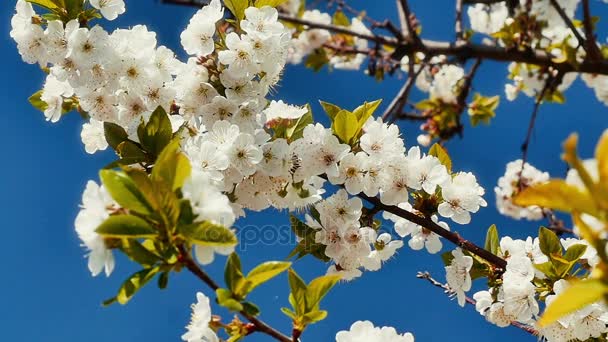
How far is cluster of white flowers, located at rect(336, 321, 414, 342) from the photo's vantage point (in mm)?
1355

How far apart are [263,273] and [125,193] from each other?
278mm

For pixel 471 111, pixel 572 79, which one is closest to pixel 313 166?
pixel 471 111

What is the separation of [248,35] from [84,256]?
30.6 inches

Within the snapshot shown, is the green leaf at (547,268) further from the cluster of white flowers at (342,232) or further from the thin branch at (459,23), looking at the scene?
the thin branch at (459,23)

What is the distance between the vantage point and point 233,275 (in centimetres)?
105

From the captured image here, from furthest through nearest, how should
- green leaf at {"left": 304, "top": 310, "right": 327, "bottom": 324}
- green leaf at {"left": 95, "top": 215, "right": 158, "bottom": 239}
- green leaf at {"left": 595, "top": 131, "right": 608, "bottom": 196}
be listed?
green leaf at {"left": 304, "top": 310, "right": 327, "bottom": 324}, green leaf at {"left": 95, "top": 215, "right": 158, "bottom": 239}, green leaf at {"left": 595, "top": 131, "right": 608, "bottom": 196}

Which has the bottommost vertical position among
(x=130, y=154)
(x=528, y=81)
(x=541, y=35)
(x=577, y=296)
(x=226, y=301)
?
(x=577, y=296)

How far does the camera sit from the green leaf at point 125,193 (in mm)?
989

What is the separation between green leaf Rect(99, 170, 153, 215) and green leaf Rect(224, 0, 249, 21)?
0.86 meters

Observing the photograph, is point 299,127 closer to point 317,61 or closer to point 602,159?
point 602,159

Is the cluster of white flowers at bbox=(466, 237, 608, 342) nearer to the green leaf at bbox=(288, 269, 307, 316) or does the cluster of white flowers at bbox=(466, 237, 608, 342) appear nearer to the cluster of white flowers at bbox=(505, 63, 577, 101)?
the green leaf at bbox=(288, 269, 307, 316)

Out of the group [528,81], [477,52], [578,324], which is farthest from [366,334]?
[528,81]

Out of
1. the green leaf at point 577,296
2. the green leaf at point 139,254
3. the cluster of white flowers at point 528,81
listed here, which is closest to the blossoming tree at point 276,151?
the green leaf at point 139,254

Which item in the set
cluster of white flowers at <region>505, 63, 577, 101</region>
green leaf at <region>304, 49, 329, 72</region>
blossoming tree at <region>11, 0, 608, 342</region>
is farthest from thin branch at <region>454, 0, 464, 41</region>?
blossoming tree at <region>11, 0, 608, 342</region>
